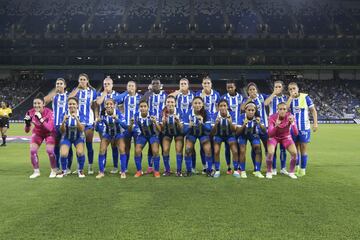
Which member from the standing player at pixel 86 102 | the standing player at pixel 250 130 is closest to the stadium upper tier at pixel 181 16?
the standing player at pixel 86 102

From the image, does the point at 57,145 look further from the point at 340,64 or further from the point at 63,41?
the point at 340,64

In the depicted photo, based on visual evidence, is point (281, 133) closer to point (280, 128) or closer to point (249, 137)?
point (280, 128)

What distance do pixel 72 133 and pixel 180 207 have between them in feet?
11.6

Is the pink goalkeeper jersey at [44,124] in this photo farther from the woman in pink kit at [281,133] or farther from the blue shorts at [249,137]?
the woman in pink kit at [281,133]

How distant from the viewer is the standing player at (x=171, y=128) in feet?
25.7

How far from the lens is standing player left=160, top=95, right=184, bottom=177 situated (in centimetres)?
785

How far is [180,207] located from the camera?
541 cm

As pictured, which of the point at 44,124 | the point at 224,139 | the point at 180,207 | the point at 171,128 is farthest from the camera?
the point at 224,139

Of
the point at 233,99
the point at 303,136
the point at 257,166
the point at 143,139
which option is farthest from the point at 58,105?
the point at 303,136

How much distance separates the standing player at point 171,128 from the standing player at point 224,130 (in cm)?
74

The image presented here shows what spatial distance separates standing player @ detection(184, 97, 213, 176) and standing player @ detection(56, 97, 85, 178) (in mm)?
2260

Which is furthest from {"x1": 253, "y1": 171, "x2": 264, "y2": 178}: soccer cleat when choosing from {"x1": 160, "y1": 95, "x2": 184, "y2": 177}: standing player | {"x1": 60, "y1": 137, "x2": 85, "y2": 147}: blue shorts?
{"x1": 60, "y1": 137, "x2": 85, "y2": 147}: blue shorts

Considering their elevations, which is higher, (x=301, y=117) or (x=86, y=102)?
(x=86, y=102)

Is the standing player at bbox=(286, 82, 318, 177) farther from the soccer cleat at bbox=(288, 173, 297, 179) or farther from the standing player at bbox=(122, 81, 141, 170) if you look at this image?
the standing player at bbox=(122, 81, 141, 170)
